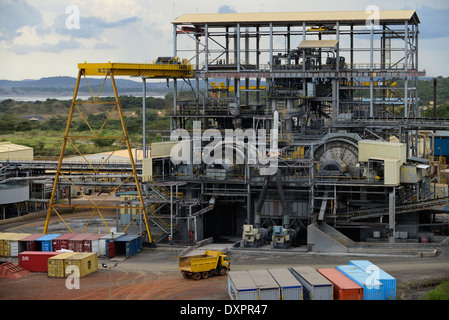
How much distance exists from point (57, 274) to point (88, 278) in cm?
254

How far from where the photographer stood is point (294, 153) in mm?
67188

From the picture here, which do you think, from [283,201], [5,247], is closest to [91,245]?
[5,247]

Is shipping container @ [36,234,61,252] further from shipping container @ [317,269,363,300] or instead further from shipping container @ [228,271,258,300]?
shipping container @ [317,269,363,300]

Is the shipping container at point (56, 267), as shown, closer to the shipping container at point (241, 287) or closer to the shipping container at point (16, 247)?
the shipping container at point (16, 247)

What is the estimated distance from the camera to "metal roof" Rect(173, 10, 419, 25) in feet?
252

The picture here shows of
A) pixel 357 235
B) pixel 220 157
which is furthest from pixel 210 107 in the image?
pixel 357 235

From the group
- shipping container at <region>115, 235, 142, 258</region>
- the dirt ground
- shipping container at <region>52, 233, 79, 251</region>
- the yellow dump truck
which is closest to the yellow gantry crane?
shipping container at <region>115, 235, 142, 258</region>

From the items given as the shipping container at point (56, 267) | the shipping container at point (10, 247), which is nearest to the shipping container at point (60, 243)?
the shipping container at point (10, 247)

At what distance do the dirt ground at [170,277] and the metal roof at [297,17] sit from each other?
93.3 feet

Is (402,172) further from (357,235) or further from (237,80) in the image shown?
(237,80)

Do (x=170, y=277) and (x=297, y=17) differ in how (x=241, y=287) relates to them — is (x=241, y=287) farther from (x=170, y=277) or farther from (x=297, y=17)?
(x=297, y=17)

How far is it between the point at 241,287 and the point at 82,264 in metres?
14.6

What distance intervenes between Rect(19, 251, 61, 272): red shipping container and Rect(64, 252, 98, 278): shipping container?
2.55 metres

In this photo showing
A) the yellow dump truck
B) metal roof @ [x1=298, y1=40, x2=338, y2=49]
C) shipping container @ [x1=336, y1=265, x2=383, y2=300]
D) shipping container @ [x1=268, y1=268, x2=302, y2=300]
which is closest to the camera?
shipping container @ [x1=268, y1=268, x2=302, y2=300]
